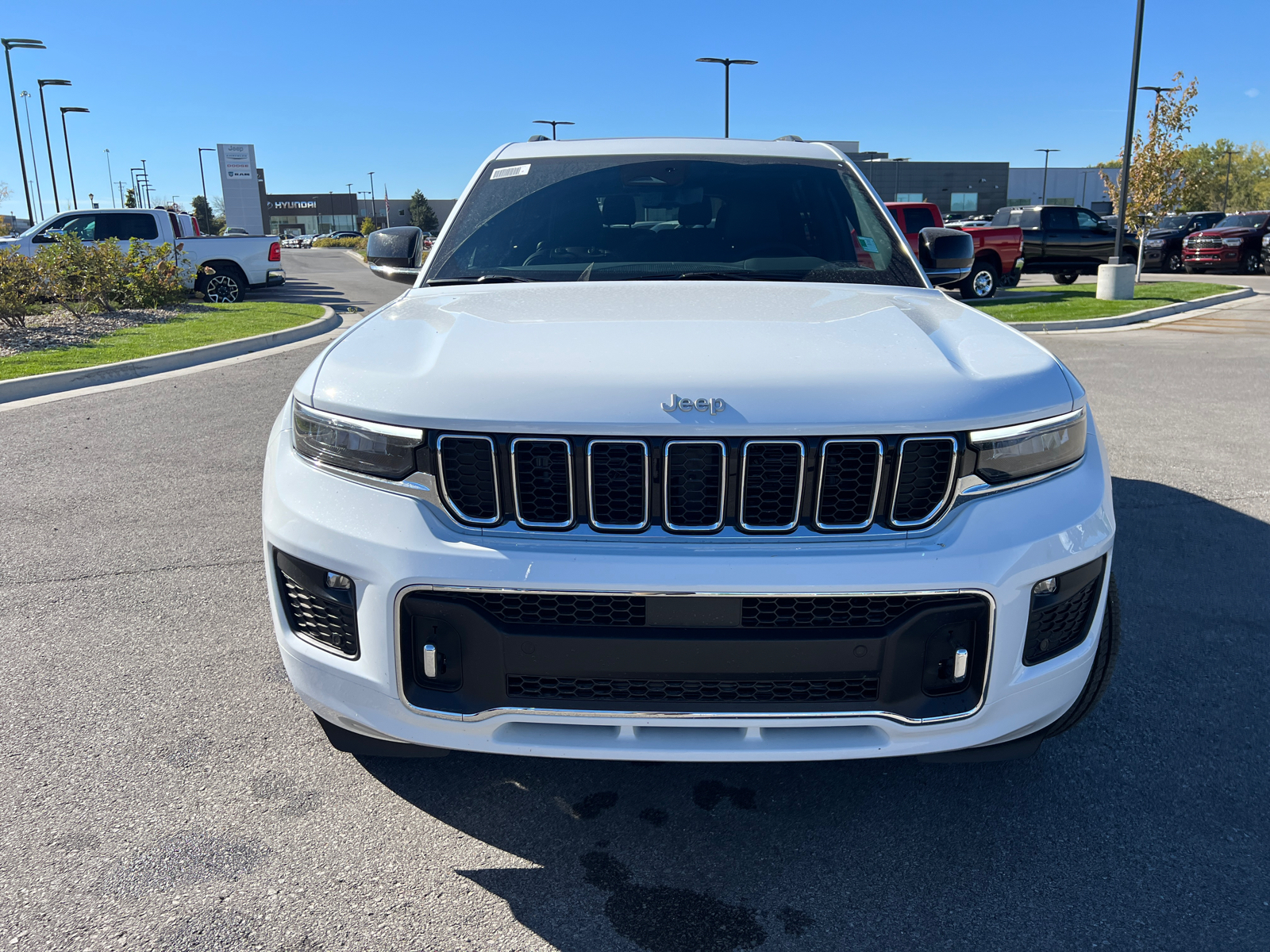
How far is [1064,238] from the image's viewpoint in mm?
22844

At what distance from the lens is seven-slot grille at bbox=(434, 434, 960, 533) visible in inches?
79.5

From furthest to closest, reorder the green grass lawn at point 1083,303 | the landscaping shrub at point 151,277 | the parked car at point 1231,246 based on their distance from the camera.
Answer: the parked car at point 1231,246
the landscaping shrub at point 151,277
the green grass lawn at point 1083,303

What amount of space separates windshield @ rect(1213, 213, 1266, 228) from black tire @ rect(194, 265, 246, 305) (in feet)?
88.4

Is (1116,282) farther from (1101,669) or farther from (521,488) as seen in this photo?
(521,488)

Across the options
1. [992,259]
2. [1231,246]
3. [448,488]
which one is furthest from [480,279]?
[1231,246]

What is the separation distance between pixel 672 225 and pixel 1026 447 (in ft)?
5.94

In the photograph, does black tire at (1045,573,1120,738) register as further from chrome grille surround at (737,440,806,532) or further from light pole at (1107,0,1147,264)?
light pole at (1107,0,1147,264)

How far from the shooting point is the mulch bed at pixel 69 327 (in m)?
12.3

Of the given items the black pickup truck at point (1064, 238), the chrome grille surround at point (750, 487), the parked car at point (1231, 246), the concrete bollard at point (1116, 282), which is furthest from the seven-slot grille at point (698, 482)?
the parked car at point (1231, 246)

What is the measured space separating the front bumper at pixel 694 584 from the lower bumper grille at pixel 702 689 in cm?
3

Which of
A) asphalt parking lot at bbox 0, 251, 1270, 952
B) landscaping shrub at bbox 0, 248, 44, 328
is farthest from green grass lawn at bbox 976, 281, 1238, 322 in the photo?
landscaping shrub at bbox 0, 248, 44, 328

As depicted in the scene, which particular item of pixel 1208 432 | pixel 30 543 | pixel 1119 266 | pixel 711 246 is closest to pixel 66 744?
pixel 30 543

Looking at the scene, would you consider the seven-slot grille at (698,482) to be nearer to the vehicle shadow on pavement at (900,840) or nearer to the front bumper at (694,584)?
A: the front bumper at (694,584)

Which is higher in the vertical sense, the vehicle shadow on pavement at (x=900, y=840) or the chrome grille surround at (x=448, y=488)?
the chrome grille surround at (x=448, y=488)
